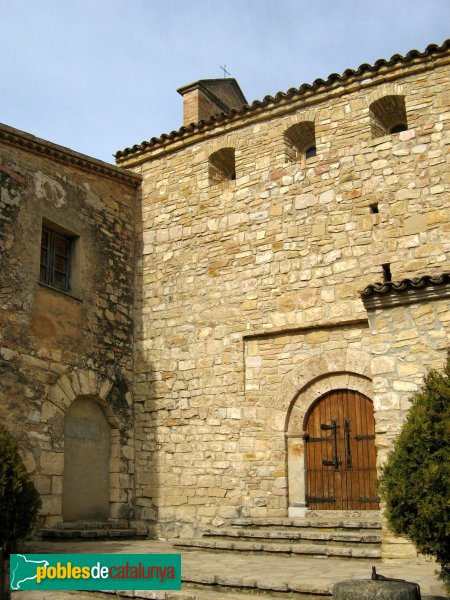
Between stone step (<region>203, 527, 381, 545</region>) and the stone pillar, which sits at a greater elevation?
the stone pillar

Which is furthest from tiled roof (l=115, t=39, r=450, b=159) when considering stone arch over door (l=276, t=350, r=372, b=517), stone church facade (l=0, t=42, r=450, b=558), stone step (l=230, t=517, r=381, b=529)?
stone step (l=230, t=517, r=381, b=529)

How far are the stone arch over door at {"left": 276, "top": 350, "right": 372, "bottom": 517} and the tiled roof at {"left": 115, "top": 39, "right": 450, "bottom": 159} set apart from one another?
444 cm

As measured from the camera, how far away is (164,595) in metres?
6.10

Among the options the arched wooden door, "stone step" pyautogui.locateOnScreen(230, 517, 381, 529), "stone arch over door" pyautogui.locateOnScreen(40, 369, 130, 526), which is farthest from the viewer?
"stone arch over door" pyautogui.locateOnScreen(40, 369, 130, 526)

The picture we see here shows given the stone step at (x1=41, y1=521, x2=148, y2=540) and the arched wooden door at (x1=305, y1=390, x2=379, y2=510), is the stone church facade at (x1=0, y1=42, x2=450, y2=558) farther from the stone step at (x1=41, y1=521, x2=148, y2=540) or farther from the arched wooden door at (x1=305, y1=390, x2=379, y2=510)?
the stone step at (x1=41, y1=521, x2=148, y2=540)

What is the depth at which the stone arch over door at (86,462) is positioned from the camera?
35.7ft

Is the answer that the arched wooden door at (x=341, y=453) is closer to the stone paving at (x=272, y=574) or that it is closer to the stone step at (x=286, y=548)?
the stone step at (x=286, y=548)

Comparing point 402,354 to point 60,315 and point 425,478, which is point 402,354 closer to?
point 425,478

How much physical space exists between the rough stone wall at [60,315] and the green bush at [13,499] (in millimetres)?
2188

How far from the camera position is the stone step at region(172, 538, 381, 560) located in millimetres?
7758

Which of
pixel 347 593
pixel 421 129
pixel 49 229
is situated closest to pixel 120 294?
pixel 49 229

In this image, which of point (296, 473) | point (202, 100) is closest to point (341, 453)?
point (296, 473)

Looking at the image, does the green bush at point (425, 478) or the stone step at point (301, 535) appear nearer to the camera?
the green bush at point (425, 478)

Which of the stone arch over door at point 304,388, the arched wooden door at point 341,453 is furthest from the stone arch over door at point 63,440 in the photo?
the arched wooden door at point 341,453
